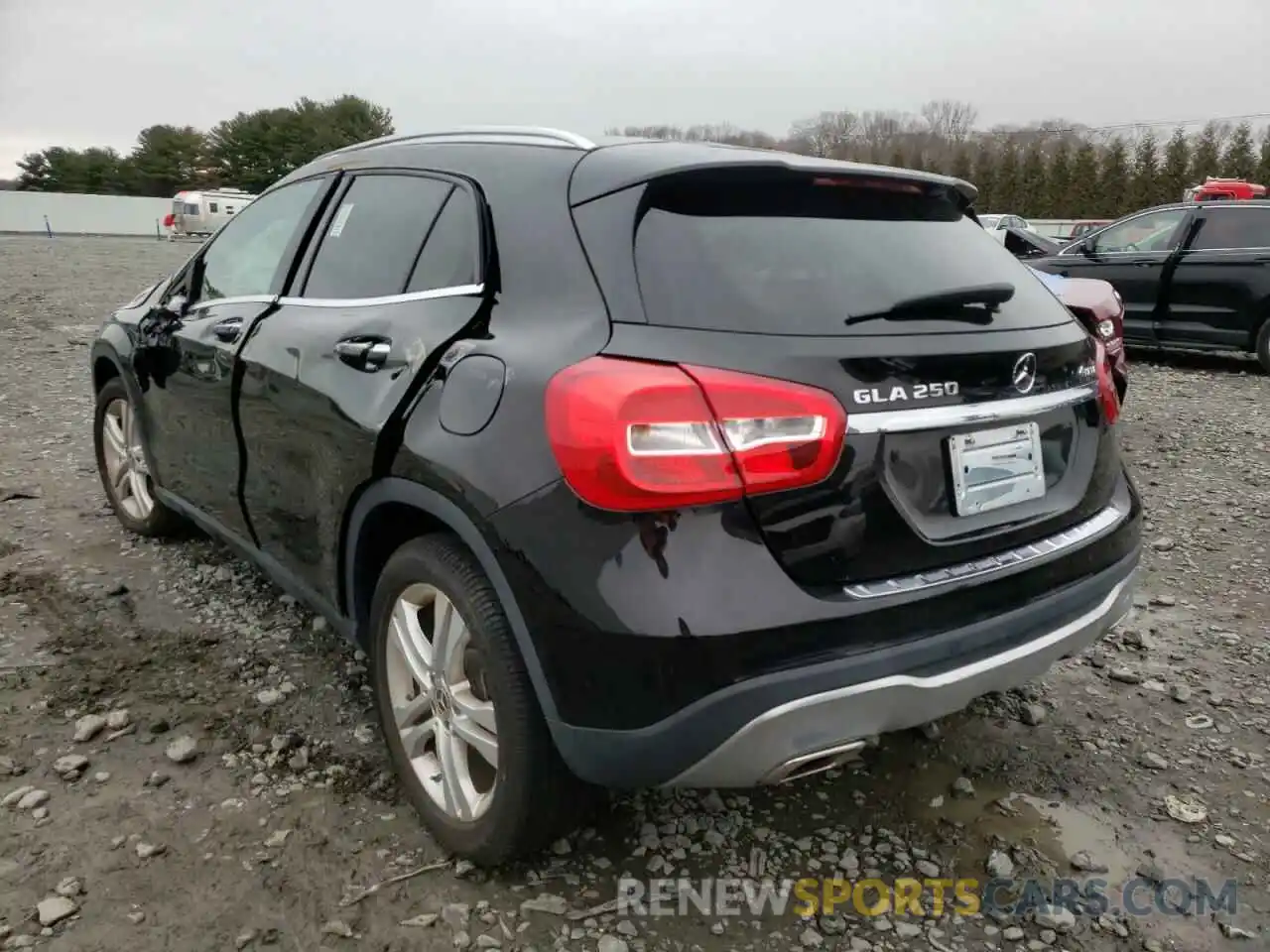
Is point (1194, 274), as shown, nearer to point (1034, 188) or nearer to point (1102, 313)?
point (1102, 313)

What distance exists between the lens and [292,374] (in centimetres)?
273

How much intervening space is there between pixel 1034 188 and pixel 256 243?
5182 centimetres

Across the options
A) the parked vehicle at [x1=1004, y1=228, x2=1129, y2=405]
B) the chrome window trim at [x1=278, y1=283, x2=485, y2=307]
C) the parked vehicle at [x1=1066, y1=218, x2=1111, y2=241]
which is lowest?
the parked vehicle at [x1=1066, y1=218, x2=1111, y2=241]

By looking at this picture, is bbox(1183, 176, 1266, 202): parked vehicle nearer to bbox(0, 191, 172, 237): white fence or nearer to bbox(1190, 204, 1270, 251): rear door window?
bbox(1190, 204, 1270, 251): rear door window

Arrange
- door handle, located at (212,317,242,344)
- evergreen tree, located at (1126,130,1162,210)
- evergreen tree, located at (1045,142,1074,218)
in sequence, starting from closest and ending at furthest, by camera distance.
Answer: door handle, located at (212,317,242,344) < evergreen tree, located at (1126,130,1162,210) < evergreen tree, located at (1045,142,1074,218)

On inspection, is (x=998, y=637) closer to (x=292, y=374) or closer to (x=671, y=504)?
(x=671, y=504)

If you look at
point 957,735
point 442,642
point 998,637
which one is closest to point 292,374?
point 442,642

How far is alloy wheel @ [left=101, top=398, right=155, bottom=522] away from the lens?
13.9 feet

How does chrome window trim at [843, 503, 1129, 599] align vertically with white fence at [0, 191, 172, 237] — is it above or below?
below

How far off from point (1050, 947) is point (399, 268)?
88.2 inches

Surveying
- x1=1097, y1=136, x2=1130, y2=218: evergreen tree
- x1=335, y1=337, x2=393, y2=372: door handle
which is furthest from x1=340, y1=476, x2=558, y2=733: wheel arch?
x1=1097, y1=136, x2=1130, y2=218: evergreen tree

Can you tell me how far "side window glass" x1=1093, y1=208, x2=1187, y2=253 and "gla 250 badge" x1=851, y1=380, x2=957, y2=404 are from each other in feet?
31.0

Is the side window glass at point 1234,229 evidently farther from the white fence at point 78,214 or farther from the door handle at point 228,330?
the white fence at point 78,214

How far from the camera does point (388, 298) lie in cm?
252
